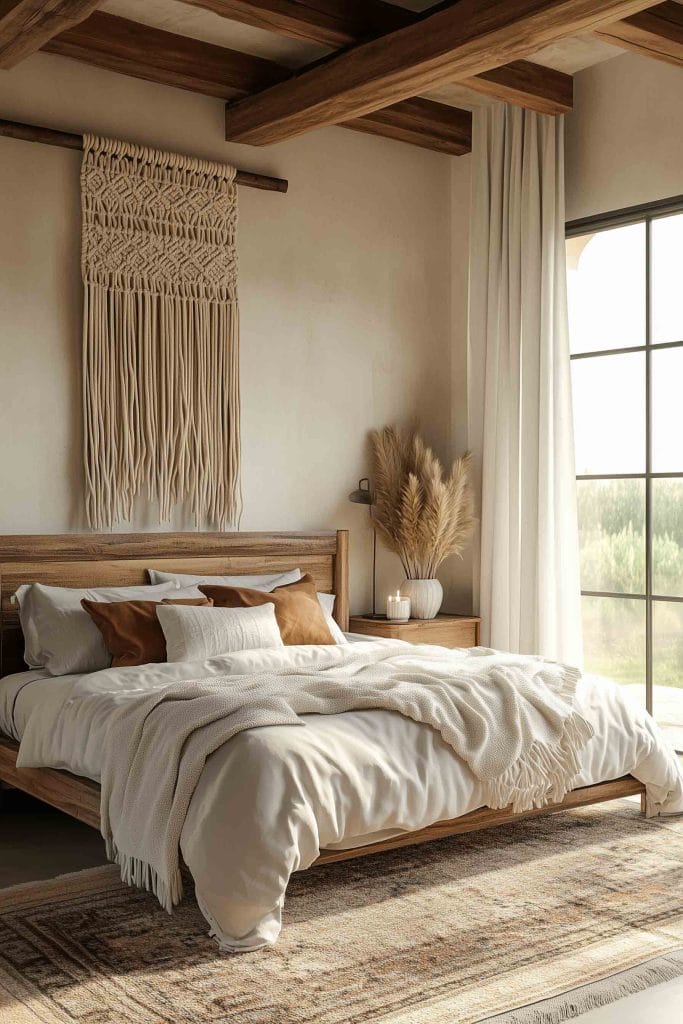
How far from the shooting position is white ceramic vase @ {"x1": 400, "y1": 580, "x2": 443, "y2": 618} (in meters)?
5.51

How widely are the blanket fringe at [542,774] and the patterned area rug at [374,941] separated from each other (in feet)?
0.63

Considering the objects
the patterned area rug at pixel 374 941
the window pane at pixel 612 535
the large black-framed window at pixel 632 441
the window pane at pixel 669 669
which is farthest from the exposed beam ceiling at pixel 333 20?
the patterned area rug at pixel 374 941

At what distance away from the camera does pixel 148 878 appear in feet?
9.96

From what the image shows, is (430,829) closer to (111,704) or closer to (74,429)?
(111,704)

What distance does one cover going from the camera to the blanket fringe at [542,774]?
3.43 meters

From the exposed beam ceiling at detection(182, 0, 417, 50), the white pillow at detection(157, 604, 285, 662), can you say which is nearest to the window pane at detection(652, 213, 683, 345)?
the exposed beam ceiling at detection(182, 0, 417, 50)

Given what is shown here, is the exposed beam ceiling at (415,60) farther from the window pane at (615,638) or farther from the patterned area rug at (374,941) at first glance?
the patterned area rug at (374,941)

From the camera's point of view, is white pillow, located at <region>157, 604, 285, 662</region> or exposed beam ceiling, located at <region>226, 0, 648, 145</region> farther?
white pillow, located at <region>157, 604, 285, 662</region>

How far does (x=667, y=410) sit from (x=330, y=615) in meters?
1.78

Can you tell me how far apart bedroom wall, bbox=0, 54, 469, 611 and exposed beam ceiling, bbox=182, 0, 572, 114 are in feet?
2.87

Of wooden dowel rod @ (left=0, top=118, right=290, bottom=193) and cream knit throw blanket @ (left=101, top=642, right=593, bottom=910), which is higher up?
wooden dowel rod @ (left=0, top=118, right=290, bottom=193)

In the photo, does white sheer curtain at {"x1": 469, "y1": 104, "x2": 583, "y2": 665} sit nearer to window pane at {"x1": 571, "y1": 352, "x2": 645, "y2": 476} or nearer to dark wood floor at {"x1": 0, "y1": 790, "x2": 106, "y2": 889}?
window pane at {"x1": 571, "y1": 352, "x2": 645, "y2": 476}

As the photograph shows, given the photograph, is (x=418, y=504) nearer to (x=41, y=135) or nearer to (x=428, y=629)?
(x=428, y=629)

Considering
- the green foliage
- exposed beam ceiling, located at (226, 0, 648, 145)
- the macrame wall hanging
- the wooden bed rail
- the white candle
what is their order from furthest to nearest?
the white candle < the green foliage < the macrame wall hanging < exposed beam ceiling, located at (226, 0, 648, 145) < the wooden bed rail
